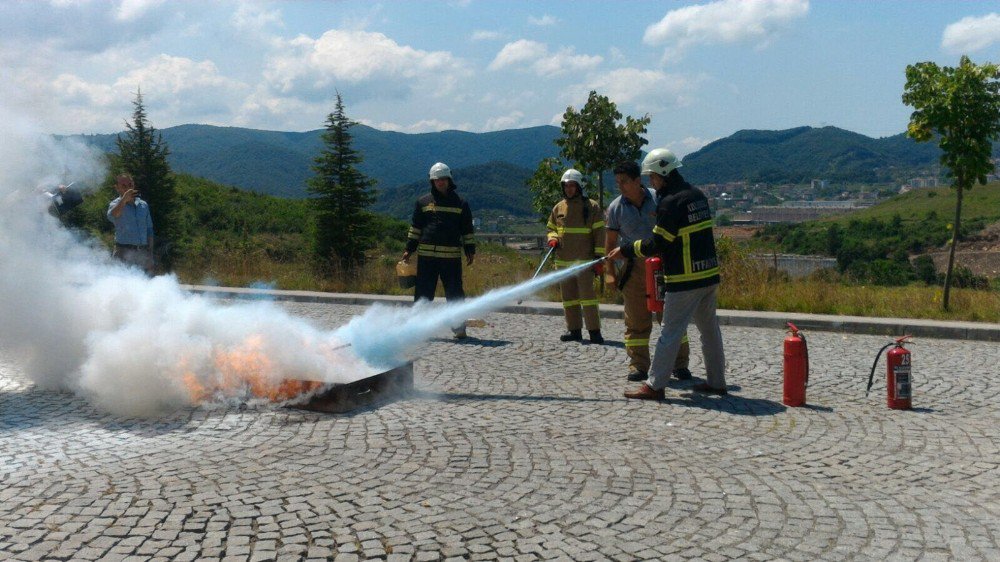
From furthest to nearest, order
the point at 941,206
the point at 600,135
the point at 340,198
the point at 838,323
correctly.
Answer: the point at 941,206 → the point at 340,198 → the point at 600,135 → the point at 838,323

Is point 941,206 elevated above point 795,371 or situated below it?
above

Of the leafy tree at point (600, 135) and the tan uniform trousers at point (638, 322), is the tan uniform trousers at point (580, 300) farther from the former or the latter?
the leafy tree at point (600, 135)

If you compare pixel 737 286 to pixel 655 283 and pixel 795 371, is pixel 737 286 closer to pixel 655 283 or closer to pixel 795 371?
pixel 655 283

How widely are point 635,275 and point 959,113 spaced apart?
8.38m

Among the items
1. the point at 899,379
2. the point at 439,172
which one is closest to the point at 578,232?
the point at 439,172

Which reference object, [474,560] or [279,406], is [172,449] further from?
[474,560]

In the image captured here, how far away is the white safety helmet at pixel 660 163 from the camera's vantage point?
7.40 metres

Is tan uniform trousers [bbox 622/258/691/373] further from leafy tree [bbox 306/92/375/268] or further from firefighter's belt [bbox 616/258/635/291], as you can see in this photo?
leafy tree [bbox 306/92/375/268]

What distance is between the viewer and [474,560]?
13.4 ft

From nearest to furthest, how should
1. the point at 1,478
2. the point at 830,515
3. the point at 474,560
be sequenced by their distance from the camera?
the point at 474,560 → the point at 830,515 → the point at 1,478

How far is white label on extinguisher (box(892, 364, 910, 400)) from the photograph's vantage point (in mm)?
7194

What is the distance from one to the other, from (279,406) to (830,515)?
4.34 metres

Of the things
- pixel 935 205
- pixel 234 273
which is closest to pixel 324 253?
pixel 234 273

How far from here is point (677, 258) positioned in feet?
24.0
